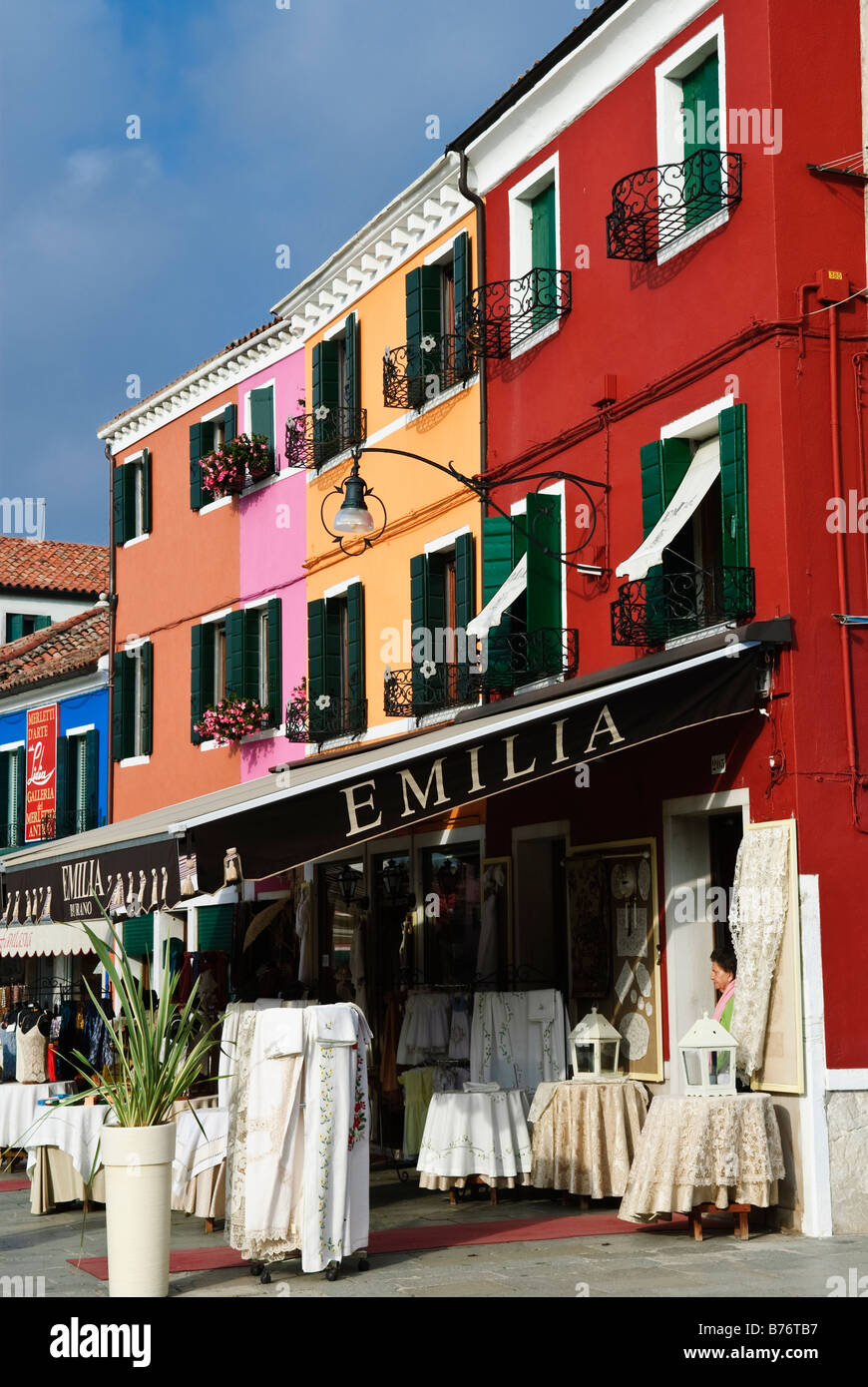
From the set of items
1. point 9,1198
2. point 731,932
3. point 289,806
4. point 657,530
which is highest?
point 657,530

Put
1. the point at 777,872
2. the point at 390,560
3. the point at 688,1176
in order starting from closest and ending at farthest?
the point at 688,1176, the point at 777,872, the point at 390,560

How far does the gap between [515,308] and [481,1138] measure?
23.6 feet

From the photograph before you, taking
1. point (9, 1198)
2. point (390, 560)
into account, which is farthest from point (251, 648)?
point (9, 1198)

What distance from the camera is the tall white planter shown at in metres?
8.85

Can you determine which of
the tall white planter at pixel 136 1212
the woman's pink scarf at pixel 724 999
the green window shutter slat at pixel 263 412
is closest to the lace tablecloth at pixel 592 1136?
the woman's pink scarf at pixel 724 999

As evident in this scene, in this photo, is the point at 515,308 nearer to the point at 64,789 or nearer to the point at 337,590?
the point at 337,590

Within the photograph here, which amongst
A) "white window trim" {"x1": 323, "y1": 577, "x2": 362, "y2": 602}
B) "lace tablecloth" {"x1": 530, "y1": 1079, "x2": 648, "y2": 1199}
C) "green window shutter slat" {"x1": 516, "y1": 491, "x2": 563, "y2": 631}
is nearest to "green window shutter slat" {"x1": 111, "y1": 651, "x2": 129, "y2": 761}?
"white window trim" {"x1": 323, "y1": 577, "x2": 362, "y2": 602}

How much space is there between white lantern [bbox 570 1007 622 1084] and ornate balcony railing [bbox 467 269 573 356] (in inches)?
228

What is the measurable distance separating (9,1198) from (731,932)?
6405mm

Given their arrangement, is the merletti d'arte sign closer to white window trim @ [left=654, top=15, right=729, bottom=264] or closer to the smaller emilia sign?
white window trim @ [left=654, top=15, right=729, bottom=264]

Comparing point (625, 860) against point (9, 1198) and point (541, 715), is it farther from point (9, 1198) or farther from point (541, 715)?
point (9, 1198)

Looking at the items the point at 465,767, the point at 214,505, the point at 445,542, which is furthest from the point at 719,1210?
the point at 214,505

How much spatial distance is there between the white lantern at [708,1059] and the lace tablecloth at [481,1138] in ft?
6.31

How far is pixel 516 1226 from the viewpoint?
36.9 ft
